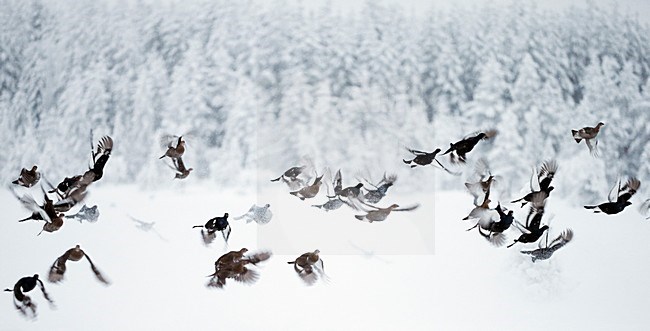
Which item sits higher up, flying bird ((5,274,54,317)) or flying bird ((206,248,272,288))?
flying bird ((206,248,272,288))

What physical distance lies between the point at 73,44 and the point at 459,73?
1.12m

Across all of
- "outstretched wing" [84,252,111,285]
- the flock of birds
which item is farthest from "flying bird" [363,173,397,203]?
"outstretched wing" [84,252,111,285]

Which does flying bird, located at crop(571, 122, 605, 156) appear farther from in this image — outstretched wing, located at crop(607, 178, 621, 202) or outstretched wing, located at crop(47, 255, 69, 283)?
outstretched wing, located at crop(47, 255, 69, 283)

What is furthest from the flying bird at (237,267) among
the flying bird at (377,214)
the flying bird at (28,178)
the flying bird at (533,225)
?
the flying bird at (533,225)

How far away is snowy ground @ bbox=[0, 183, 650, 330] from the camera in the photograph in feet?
6.26

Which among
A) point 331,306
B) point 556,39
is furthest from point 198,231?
point 556,39

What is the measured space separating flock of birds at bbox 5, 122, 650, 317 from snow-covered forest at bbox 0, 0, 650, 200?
0.11ft

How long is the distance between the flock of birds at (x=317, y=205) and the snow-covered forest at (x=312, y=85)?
0.11 feet

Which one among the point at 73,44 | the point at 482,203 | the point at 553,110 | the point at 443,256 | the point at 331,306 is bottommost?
the point at 331,306

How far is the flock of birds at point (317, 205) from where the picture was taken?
75.6 inches

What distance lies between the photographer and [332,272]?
1.93 meters

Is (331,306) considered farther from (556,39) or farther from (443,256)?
(556,39)

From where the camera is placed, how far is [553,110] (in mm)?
1988

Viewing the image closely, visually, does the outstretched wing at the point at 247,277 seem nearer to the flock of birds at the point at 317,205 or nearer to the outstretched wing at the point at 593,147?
the flock of birds at the point at 317,205
